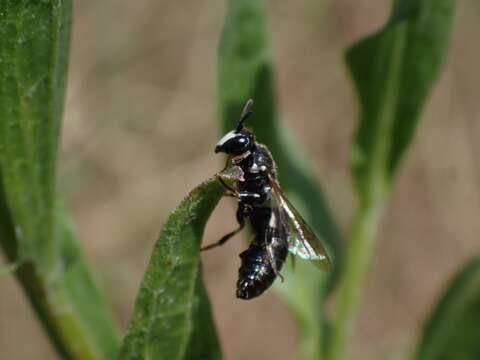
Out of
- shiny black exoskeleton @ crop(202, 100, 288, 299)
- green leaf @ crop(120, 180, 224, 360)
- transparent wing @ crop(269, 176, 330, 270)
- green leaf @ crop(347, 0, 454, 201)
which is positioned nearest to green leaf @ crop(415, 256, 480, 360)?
green leaf @ crop(347, 0, 454, 201)

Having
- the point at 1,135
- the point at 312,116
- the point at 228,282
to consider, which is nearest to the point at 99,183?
the point at 228,282

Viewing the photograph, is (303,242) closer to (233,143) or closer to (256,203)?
(256,203)

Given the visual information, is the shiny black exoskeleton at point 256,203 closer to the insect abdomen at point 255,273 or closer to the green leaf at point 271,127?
the insect abdomen at point 255,273

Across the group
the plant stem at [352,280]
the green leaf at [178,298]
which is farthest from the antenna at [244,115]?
the green leaf at [178,298]

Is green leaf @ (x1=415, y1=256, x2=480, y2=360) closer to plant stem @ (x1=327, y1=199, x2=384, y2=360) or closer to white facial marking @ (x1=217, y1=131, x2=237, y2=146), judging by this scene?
plant stem @ (x1=327, y1=199, x2=384, y2=360)

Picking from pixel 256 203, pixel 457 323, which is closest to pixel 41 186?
pixel 256 203

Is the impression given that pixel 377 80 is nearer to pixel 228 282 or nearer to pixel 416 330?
pixel 416 330
